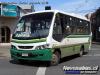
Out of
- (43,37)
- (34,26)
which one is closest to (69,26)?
(34,26)

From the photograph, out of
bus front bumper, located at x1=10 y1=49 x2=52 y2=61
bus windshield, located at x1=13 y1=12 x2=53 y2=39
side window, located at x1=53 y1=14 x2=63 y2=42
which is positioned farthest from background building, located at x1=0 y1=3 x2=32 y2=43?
bus front bumper, located at x1=10 y1=49 x2=52 y2=61

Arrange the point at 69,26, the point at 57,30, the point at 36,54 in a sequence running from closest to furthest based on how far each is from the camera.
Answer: the point at 36,54 < the point at 57,30 < the point at 69,26

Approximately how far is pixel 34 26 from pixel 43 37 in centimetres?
99

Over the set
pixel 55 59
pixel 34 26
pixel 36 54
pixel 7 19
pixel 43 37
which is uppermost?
pixel 34 26

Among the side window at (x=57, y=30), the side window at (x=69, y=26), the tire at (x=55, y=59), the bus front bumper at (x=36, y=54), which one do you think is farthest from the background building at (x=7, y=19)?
the bus front bumper at (x=36, y=54)

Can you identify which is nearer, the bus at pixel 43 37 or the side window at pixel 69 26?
the bus at pixel 43 37

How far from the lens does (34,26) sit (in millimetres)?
16125

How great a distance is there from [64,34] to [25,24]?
215 cm

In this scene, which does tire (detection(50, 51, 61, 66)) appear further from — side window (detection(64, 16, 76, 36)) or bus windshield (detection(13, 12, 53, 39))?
side window (detection(64, 16, 76, 36))

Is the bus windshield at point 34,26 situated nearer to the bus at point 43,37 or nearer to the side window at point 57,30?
the bus at point 43,37

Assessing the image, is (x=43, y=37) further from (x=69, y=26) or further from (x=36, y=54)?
(x=69, y=26)

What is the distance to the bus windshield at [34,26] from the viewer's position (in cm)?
1566

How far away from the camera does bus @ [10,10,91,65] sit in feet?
50.4

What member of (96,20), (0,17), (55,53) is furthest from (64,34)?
(96,20)
